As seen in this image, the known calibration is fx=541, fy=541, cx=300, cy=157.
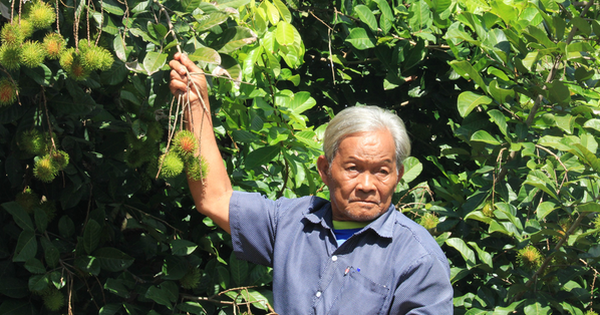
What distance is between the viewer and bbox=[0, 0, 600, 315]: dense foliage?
5.64ft

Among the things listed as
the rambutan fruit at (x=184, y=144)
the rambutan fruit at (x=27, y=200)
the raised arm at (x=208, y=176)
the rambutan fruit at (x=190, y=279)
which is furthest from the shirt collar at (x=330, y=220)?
the rambutan fruit at (x=27, y=200)

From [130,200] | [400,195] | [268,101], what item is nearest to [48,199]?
[130,200]

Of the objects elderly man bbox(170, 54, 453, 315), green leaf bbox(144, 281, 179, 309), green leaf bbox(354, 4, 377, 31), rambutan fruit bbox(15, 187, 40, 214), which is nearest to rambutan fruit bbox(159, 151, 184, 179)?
elderly man bbox(170, 54, 453, 315)

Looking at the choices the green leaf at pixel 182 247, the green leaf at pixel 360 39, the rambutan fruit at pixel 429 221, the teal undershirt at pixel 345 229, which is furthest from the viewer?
the green leaf at pixel 360 39

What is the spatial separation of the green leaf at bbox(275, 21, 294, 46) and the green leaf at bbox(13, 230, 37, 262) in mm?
1193

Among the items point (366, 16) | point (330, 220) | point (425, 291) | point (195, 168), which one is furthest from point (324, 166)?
point (366, 16)

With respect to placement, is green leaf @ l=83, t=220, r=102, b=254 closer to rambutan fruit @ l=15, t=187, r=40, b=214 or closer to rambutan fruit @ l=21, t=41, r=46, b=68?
rambutan fruit @ l=15, t=187, r=40, b=214

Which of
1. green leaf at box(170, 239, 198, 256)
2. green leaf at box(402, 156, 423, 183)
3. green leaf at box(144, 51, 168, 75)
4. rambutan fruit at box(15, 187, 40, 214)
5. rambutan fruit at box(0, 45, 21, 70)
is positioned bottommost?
green leaf at box(402, 156, 423, 183)

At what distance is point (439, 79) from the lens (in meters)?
3.12

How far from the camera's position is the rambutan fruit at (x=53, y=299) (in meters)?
1.85

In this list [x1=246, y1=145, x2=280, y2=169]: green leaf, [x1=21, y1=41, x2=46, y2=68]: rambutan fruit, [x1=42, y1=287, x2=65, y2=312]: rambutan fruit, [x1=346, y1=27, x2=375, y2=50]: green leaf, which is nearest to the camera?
[x1=21, y1=41, x2=46, y2=68]: rambutan fruit

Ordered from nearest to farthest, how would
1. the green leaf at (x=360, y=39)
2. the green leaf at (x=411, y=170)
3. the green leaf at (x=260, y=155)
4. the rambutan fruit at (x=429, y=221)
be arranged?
the green leaf at (x=260, y=155) → the rambutan fruit at (x=429, y=221) → the green leaf at (x=411, y=170) → the green leaf at (x=360, y=39)

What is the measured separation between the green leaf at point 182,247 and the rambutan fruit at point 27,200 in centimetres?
54

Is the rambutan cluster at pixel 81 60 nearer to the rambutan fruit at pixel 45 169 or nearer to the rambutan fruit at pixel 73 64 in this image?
the rambutan fruit at pixel 73 64
